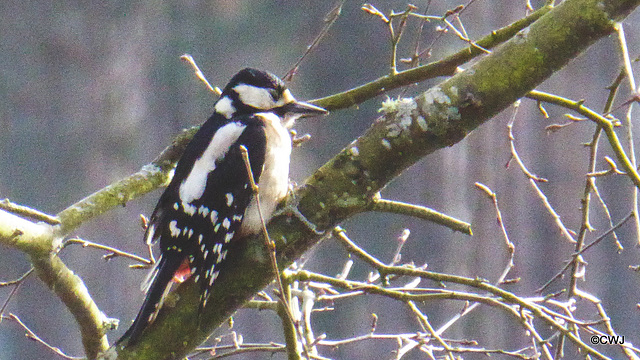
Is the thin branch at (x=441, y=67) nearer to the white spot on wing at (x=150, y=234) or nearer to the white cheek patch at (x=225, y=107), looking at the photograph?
the white cheek patch at (x=225, y=107)

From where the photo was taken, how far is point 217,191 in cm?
200

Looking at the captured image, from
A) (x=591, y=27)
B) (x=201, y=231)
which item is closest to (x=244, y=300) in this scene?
(x=201, y=231)

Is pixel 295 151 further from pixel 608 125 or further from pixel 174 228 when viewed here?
pixel 608 125

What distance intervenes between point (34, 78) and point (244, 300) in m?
3.60

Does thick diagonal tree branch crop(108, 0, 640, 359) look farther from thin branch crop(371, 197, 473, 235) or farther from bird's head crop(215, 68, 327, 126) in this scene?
bird's head crop(215, 68, 327, 126)

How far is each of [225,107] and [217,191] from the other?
17.0 inches

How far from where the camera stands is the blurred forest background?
4066mm

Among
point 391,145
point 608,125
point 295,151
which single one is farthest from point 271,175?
point 295,151

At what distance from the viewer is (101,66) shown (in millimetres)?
4758

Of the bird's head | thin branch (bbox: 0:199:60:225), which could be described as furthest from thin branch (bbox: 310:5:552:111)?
thin branch (bbox: 0:199:60:225)

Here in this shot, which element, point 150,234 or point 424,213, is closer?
point 424,213

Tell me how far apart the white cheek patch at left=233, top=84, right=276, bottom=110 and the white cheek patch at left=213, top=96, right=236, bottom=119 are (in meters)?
0.04

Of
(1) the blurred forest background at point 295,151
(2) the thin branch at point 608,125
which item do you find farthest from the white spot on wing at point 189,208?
(1) the blurred forest background at point 295,151

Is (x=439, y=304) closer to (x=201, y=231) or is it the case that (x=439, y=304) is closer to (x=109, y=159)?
(x=109, y=159)
